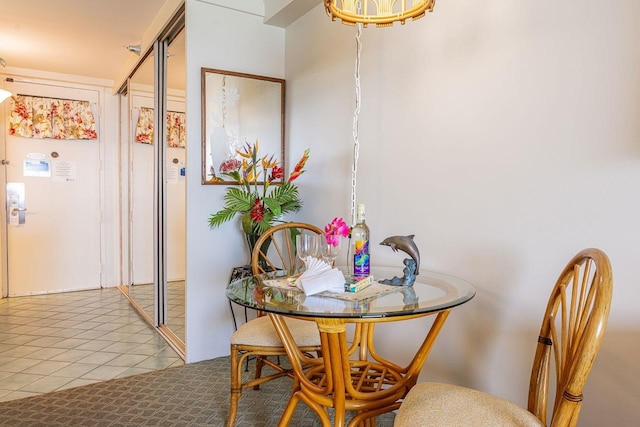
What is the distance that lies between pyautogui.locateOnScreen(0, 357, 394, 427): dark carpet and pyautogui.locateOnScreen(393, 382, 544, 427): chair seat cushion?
961 millimetres

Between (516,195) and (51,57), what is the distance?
4.62 metres

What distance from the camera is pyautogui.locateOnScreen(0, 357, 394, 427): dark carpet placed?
2076mm

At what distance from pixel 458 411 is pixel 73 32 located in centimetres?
411

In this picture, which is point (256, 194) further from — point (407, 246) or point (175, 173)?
point (407, 246)

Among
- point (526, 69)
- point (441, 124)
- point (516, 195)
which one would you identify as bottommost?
point (516, 195)

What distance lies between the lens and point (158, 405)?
88.4 inches

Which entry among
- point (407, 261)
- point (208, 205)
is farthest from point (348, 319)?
point (208, 205)

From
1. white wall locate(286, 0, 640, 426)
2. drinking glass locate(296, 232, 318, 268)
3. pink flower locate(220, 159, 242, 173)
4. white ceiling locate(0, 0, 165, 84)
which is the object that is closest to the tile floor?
pink flower locate(220, 159, 242, 173)

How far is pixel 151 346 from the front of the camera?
3170 mm

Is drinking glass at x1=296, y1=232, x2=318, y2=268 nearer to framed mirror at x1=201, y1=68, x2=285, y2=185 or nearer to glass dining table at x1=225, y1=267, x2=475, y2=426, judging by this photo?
glass dining table at x1=225, y1=267, x2=475, y2=426

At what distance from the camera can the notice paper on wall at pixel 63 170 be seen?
4.82m

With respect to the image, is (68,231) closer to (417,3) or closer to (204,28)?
(204,28)

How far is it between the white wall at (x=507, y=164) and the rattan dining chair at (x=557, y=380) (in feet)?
0.73

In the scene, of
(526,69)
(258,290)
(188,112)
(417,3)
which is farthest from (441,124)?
(188,112)
